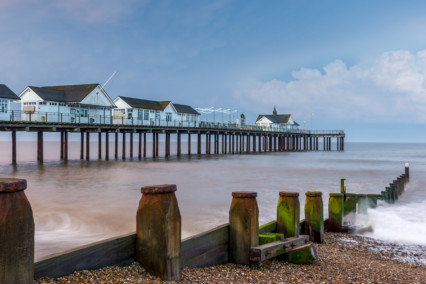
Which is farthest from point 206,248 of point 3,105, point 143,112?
point 143,112

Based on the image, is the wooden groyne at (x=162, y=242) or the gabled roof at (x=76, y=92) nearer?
the wooden groyne at (x=162, y=242)

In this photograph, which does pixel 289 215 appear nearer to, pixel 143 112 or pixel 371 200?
pixel 371 200

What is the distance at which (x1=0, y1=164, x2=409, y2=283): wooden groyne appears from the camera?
289 centimetres

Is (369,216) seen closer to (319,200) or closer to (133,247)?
(319,200)

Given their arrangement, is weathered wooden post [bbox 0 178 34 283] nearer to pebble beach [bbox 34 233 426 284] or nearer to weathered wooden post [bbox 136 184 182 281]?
pebble beach [bbox 34 233 426 284]

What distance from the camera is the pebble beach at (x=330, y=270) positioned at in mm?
4070

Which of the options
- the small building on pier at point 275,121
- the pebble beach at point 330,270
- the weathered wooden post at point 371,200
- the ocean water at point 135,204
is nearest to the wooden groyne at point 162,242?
the pebble beach at point 330,270

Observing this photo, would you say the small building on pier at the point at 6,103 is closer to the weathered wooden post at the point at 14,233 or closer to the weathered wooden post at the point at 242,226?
the weathered wooden post at the point at 242,226

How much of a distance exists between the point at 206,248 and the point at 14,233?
2.84 m

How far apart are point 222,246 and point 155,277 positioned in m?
1.47

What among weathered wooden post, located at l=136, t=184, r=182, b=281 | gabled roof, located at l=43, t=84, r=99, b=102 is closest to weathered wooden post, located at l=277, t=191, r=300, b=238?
weathered wooden post, located at l=136, t=184, r=182, b=281

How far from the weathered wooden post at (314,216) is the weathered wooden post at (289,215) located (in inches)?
47.6

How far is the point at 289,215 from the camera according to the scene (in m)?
6.70

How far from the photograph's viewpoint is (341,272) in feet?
20.7
